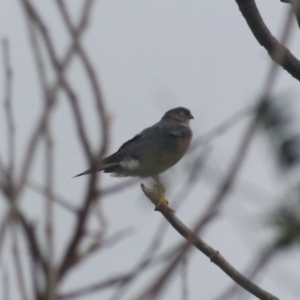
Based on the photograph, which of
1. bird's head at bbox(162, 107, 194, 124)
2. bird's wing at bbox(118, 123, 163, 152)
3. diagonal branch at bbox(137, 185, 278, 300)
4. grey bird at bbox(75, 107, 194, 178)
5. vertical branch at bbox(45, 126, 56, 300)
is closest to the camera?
vertical branch at bbox(45, 126, 56, 300)

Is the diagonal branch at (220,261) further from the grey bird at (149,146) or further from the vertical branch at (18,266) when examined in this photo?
the grey bird at (149,146)

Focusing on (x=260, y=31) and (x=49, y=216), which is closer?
(x=49, y=216)

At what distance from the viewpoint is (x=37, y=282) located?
5.73ft

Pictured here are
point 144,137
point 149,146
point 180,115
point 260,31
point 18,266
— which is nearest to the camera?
point 18,266

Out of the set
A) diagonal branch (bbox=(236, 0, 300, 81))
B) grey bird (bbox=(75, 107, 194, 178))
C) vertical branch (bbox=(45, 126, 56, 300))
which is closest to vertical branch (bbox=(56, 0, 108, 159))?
vertical branch (bbox=(45, 126, 56, 300))

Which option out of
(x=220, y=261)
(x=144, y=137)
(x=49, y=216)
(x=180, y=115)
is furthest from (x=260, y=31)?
(x=180, y=115)

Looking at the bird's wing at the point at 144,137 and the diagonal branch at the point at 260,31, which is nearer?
the diagonal branch at the point at 260,31

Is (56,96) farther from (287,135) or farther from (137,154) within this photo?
(137,154)

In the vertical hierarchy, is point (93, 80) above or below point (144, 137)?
below

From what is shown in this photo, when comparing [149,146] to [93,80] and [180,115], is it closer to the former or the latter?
[180,115]

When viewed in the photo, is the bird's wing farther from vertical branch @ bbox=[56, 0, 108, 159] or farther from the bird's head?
vertical branch @ bbox=[56, 0, 108, 159]

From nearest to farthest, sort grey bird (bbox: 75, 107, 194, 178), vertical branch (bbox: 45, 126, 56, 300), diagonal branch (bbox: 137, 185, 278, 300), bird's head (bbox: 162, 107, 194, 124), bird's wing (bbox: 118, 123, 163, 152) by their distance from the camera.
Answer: vertical branch (bbox: 45, 126, 56, 300) → diagonal branch (bbox: 137, 185, 278, 300) → grey bird (bbox: 75, 107, 194, 178) → bird's wing (bbox: 118, 123, 163, 152) → bird's head (bbox: 162, 107, 194, 124)

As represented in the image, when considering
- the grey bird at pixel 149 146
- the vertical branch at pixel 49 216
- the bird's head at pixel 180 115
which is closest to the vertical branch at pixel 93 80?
the vertical branch at pixel 49 216

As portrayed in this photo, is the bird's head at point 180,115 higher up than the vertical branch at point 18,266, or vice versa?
the bird's head at point 180,115
